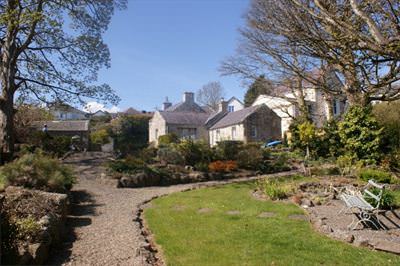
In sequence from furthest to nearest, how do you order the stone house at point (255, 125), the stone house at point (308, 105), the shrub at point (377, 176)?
the stone house at point (255, 125) < the stone house at point (308, 105) < the shrub at point (377, 176)

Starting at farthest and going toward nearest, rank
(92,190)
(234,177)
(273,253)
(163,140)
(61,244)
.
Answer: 1. (163,140)
2. (234,177)
3. (92,190)
4. (61,244)
5. (273,253)

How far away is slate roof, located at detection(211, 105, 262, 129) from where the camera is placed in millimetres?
36753

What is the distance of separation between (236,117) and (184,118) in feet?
24.7

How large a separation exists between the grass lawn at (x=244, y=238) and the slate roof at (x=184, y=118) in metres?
31.4

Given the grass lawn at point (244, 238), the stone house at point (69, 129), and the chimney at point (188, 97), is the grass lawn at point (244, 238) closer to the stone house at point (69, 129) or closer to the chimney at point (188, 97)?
the stone house at point (69, 129)

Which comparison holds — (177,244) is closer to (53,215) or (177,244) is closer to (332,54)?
(53,215)

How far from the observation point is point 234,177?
1839 centimetres

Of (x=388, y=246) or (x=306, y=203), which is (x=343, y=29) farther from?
(x=306, y=203)

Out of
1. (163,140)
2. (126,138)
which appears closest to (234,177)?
(163,140)

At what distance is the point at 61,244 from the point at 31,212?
914 mm

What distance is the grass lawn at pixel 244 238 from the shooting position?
18.2 feet

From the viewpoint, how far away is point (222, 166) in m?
18.8

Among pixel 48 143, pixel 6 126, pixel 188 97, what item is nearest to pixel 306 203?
pixel 6 126

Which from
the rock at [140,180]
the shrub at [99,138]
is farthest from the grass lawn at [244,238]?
the shrub at [99,138]
